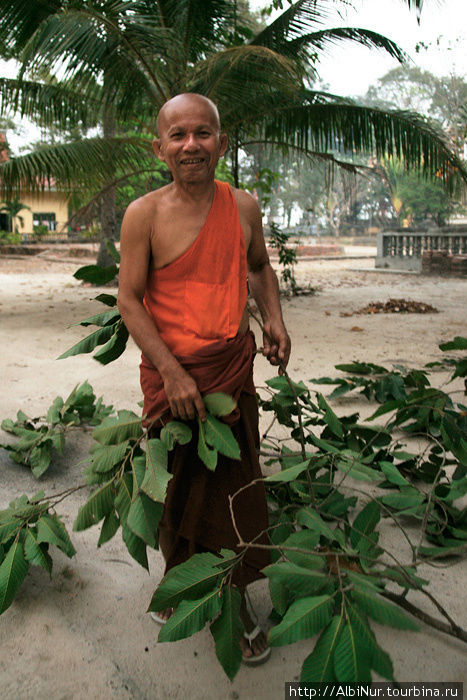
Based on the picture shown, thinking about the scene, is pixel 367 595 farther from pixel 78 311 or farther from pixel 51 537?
pixel 78 311

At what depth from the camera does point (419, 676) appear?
1492mm

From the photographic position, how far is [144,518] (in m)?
1.40

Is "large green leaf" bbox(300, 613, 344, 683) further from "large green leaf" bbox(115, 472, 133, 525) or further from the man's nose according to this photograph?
the man's nose

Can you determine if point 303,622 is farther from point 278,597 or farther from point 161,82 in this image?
point 161,82

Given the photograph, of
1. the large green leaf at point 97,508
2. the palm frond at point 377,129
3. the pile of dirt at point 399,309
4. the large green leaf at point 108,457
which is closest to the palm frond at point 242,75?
the palm frond at point 377,129

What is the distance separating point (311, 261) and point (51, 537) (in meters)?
Result: 20.4

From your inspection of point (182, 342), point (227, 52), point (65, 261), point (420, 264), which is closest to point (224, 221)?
point (182, 342)

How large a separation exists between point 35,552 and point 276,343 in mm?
938

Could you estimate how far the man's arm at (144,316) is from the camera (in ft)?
4.98

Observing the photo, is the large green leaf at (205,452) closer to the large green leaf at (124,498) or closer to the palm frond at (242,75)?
the large green leaf at (124,498)

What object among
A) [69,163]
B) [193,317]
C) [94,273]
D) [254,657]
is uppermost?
[69,163]

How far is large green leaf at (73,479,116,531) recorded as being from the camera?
151cm

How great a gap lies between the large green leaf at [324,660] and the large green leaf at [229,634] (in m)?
0.29

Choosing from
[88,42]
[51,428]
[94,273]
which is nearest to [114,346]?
[94,273]
